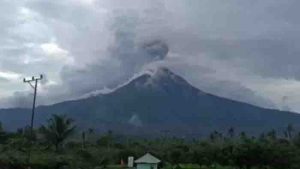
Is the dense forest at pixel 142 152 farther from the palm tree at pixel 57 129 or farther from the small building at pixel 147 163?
the small building at pixel 147 163

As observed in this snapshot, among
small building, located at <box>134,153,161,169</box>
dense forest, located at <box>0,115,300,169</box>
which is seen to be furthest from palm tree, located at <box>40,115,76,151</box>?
small building, located at <box>134,153,161,169</box>

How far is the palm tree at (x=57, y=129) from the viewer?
67.8m

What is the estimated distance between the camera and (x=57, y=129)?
68.5 m

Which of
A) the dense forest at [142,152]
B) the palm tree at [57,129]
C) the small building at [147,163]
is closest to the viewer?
the small building at [147,163]

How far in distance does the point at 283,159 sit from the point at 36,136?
1391 inches

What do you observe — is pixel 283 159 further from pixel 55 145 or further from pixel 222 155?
pixel 55 145

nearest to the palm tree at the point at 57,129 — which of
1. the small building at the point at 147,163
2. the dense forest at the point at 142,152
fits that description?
the dense forest at the point at 142,152

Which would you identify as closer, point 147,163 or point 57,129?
point 147,163

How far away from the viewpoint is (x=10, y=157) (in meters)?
52.5

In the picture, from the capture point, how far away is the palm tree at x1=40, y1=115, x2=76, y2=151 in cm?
6784

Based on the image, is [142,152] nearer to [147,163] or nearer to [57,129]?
[57,129]

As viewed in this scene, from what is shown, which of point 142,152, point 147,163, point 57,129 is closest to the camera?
point 147,163

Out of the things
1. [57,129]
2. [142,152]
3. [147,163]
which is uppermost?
[57,129]

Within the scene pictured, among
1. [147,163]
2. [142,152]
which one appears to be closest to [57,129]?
[142,152]
